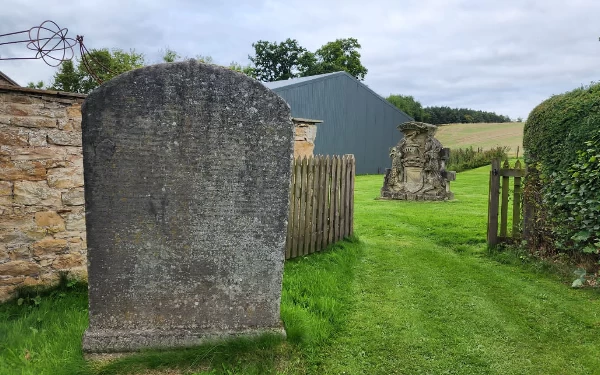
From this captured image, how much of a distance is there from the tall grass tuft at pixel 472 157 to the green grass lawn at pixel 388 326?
927 inches

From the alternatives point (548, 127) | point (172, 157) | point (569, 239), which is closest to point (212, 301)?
point (172, 157)

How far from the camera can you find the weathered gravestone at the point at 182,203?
3.11 metres

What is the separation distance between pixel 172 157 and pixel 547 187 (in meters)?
5.14

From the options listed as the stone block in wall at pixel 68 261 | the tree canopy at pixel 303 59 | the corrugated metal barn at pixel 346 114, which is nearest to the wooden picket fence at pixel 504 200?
the stone block in wall at pixel 68 261

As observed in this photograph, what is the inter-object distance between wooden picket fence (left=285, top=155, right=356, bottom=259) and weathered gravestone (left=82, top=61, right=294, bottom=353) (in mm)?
3015

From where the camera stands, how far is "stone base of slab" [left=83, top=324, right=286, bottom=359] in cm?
317

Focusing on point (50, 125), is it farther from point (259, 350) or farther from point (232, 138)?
point (259, 350)

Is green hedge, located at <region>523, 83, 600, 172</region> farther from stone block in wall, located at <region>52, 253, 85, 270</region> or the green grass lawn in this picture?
stone block in wall, located at <region>52, 253, 85, 270</region>

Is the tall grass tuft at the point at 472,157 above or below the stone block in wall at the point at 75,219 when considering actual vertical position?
above

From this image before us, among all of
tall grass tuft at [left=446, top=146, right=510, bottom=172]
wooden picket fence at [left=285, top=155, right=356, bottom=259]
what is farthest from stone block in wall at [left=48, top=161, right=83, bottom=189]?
tall grass tuft at [left=446, top=146, right=510, bottom=172]

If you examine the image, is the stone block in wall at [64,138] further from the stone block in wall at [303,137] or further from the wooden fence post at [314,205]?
the stone block in wall at [303,137]

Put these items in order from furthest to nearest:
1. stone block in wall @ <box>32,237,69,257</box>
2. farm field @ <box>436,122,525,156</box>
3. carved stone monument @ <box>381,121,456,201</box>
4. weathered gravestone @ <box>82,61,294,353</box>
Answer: farm field @ <box>436,122,525,156</box> → carved stone monument @ <box>381,121,456,201</box> → stone block in wall @ <box>32,237,69,257</box> → weathered gravestone @ <box>82,61,294,353</box>

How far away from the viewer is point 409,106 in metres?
46.1

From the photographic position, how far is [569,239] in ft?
18.6
